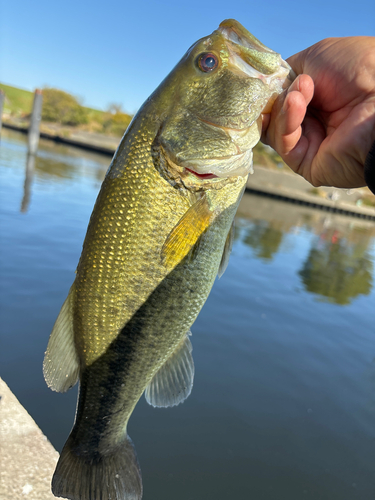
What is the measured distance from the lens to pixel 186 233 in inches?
67.1

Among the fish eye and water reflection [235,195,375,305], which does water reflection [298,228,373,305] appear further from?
the fish eye

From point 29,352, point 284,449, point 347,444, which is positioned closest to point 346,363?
point 347,444

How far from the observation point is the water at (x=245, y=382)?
3.71 meters

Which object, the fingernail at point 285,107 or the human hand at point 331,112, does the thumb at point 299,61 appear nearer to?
the human hand at point 331,112

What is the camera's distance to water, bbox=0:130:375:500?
146 inches

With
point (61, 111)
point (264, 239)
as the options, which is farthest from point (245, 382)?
point (61, 111)

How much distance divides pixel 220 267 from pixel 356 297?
29.9 feet

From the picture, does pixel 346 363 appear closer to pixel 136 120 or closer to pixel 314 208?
pixel 136 120

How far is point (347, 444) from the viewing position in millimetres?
4305

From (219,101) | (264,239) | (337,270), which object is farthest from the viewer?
(264,239)

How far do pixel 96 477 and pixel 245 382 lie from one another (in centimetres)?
352

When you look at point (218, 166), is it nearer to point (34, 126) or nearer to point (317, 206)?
point (34, 126)

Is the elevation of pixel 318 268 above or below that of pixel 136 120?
below

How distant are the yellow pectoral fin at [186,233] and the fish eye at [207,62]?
63cm
